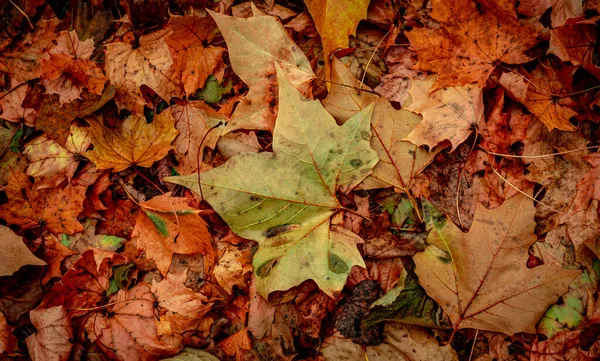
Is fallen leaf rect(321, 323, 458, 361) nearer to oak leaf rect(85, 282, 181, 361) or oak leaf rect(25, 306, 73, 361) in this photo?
oak leaf rect(85, 282, 181, 361)

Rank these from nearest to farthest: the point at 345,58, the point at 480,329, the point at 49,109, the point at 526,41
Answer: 1. the point at 480,329
2. the point at 526,41
3. the point at 345,58
4. the point at 49,109

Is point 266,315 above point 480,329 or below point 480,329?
below

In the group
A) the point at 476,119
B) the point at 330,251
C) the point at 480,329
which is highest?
the point at 476,119

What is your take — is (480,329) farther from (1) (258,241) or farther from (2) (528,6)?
(2) (528,6)

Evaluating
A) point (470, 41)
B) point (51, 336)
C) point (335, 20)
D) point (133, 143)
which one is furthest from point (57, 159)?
point (470, 41)

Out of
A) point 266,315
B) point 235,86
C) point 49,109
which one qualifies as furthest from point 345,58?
point 49,109

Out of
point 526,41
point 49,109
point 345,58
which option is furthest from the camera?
point 49,109

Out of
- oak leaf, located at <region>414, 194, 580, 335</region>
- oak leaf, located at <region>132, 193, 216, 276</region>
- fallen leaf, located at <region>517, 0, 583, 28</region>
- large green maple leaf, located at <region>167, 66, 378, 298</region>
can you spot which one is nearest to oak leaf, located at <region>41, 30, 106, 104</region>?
oak leaf, located at <region>132, 193, 216, 276</region>

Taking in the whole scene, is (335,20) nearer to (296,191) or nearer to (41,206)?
(296,191)
